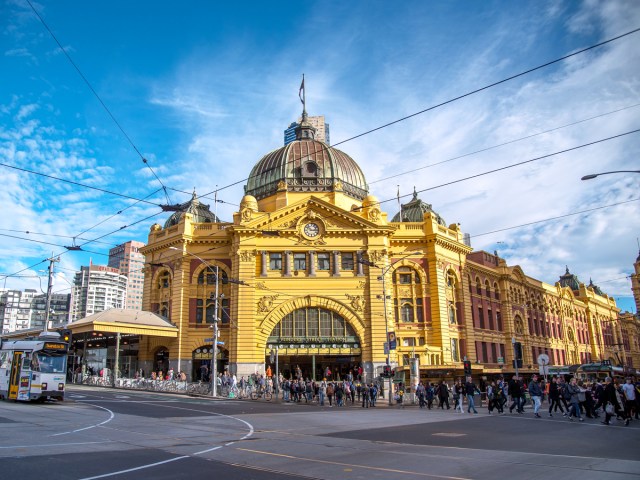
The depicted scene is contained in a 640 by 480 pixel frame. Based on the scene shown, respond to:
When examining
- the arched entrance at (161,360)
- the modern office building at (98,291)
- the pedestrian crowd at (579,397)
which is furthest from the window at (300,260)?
the modern office building at (98,291)

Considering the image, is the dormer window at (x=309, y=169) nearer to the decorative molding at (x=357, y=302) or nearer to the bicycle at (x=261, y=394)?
the decorative molding at (x=357, y=302)

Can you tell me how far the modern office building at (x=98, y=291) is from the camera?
167 meters

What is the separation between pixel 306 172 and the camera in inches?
Result: 2128

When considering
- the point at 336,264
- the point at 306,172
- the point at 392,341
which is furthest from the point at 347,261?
the point at 392,341

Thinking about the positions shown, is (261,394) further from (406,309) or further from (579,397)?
(579,397)

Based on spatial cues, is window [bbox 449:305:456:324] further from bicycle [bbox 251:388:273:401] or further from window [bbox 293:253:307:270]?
bicycle [bbox 251:388:273:401]

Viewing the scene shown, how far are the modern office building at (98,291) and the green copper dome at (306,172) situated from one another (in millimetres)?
121531

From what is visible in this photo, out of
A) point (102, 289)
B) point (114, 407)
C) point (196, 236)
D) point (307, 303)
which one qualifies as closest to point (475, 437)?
point (114, 407)

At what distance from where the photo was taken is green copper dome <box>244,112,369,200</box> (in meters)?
53.6

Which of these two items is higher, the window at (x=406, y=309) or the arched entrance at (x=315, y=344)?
the window at (x=406, y=309)

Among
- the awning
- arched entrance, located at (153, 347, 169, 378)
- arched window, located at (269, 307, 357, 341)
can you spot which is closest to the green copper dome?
arched window, located at (269, 307, 357, 341)

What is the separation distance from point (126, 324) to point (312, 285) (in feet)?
52.4

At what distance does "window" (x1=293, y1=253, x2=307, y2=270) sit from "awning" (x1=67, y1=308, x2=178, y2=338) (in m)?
12.4

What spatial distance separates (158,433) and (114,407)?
10201 millimetres
